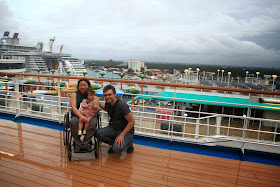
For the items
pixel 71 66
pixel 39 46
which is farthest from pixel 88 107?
pixel 39 46

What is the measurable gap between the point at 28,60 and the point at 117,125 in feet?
156

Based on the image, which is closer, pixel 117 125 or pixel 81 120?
pixel 81 120

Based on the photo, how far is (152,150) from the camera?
2.37 metres

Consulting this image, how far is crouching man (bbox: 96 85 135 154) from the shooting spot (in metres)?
2.00

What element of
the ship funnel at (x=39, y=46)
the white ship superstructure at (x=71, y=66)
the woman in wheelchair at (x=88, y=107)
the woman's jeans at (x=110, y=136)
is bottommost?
the woman's jeans at (x=110, y=136)

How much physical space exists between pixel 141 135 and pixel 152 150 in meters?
0.50

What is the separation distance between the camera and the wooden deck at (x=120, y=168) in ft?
5.54

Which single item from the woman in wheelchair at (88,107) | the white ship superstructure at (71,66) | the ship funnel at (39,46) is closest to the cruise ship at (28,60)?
the white ship superstructure at (71,66)

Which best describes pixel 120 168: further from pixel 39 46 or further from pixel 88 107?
pixel 39 46

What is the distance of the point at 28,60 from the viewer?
136 ft

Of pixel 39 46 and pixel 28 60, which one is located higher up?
pixel 39 46

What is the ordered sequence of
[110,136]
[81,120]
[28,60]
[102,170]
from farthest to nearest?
[28,60] < [110,136] < [81,120] < [102,170]

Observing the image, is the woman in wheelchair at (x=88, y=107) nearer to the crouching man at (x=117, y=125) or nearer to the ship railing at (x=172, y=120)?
the crouching man at (x=117, y=125)

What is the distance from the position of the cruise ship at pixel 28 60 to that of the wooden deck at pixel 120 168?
40334 millimetres
